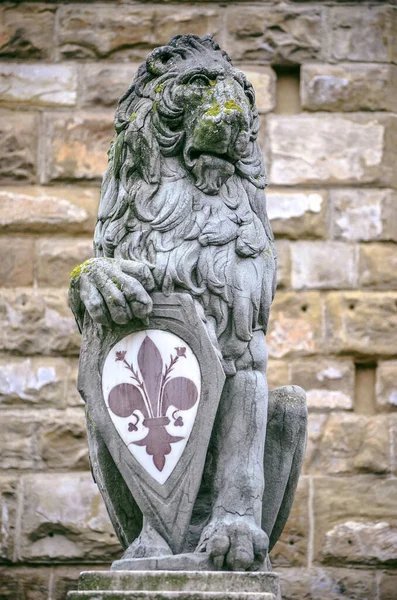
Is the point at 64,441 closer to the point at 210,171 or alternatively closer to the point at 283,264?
the point at 283,264

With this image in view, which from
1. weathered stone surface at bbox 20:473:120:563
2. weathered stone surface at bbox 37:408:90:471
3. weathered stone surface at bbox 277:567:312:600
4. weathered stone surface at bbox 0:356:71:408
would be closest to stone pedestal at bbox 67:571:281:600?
weathered stone surface at bbox 277:567:312:600

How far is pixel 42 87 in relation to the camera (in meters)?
9.25

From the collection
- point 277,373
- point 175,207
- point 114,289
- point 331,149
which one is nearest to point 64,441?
point 277,373

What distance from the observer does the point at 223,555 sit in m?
5.64

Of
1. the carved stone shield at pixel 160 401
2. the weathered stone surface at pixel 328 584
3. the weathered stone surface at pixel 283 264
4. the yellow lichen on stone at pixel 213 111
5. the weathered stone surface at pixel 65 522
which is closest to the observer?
the carved stone shield at pixel 160 401

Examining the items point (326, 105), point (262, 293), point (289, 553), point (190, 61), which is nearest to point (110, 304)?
point (262, 293)

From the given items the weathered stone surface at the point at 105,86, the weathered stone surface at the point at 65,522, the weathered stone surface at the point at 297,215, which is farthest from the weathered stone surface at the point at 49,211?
the weathered stone surface at the point at 65,522

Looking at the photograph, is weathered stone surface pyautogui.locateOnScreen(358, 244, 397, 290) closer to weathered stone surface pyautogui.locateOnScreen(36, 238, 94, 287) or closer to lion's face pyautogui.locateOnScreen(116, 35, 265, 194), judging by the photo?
weathered stone surface pyautogui.locateOnScreen(36, 238, 94, 287)

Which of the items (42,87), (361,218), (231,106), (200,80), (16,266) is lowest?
(16,266)

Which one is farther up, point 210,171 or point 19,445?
point 210,171

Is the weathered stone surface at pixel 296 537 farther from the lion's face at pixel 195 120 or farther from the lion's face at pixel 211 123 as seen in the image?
the lion's face at pixel 211 123

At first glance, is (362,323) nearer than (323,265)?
Yes

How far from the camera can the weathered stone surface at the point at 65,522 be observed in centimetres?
857

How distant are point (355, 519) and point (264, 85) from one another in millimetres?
2383
